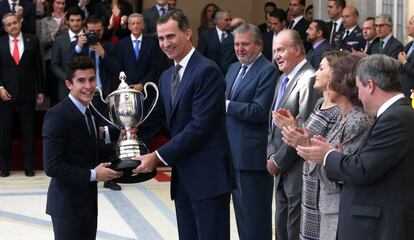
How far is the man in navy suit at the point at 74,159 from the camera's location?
180 inches

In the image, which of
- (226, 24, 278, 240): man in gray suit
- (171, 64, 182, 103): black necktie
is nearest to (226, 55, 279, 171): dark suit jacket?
(226, 24, 278, 240): man in gray suit

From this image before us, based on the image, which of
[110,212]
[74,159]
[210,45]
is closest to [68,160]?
[74,159]

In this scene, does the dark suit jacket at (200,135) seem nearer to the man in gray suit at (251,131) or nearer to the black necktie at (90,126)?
the black necktie at (90,126)

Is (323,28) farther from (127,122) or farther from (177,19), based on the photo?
(177,19)

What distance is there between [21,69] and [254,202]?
16.6 feet

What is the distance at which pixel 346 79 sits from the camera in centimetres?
433

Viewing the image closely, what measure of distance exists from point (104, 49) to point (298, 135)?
585 cm

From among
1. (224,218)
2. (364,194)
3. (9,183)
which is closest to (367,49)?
(9,183)

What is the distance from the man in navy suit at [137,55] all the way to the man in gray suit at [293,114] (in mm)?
4568

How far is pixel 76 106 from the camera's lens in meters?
4.71

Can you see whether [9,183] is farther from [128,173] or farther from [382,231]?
[382,231]

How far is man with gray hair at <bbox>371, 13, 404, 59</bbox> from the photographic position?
1018cm

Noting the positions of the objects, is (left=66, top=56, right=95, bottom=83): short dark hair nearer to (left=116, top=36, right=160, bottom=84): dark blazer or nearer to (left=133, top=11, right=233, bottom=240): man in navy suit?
(left=133, top=11, right=233, bottom=240): man in navy suit

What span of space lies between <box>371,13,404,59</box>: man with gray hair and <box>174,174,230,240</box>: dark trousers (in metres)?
Answer: 5.88
